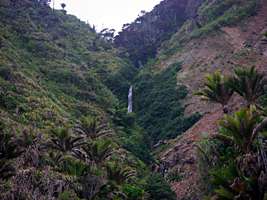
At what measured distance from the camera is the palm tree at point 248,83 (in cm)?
3069

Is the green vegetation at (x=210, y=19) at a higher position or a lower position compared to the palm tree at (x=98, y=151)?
higher

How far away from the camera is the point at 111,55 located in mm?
80000

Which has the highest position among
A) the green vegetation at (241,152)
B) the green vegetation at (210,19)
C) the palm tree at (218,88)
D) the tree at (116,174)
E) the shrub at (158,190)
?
the green vegetation at (210,19)

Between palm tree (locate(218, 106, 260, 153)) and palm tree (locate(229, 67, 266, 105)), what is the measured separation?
764 cm

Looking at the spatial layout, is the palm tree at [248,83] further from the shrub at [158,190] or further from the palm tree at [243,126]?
the shrub at [158,190]

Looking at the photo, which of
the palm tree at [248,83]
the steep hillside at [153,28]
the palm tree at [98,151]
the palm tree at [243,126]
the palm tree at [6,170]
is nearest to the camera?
the palm tree at [243,126]

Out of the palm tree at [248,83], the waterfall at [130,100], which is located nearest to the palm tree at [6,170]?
the palm tree at [248,83]

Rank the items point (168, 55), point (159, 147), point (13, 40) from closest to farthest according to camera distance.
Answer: point (159, 147) < point (13, 40) < point (168, 55)

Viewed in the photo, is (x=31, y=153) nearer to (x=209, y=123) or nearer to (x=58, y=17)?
(x=209, y=123)

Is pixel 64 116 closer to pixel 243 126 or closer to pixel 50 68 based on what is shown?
pixel 50 68

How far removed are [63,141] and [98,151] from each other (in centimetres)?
→ 239

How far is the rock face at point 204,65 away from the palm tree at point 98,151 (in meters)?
7.39

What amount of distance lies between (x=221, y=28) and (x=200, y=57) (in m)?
5.75

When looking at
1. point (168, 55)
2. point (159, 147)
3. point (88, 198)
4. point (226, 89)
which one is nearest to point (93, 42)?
point (168, 55)
